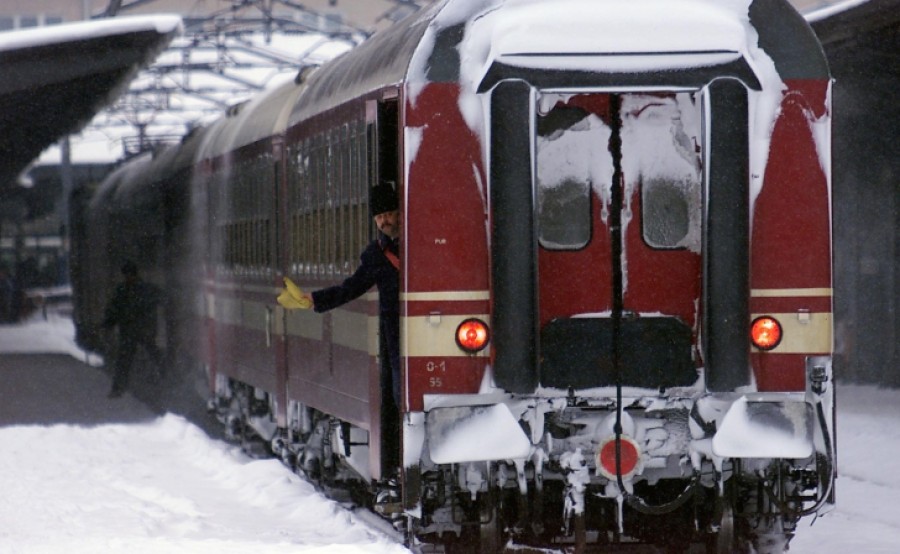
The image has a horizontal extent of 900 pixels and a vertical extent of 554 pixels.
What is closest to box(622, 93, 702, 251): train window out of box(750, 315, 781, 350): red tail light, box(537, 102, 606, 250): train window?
box(537, 102, 606, 250): train window

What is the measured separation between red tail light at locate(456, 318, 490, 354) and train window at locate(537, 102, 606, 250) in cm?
53

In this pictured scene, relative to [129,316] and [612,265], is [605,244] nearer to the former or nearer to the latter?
[612,265]

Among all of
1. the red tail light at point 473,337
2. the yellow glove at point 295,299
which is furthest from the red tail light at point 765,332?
the yellow glove at point 295,299

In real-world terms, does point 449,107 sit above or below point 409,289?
above

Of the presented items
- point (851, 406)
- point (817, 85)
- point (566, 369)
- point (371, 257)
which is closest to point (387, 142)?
point (371, 257)

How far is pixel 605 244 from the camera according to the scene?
911cm

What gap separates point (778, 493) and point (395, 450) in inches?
78.1

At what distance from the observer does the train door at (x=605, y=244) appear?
8.79 metres

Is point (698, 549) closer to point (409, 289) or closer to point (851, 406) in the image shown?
point (409, 289)

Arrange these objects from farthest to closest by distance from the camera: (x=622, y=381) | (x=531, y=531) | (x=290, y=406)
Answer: (x=290, y=406) → (x=531, y=531) → (x=622, y=381)

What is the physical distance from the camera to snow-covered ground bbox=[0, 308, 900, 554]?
10867mm

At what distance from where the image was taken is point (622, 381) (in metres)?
8.95

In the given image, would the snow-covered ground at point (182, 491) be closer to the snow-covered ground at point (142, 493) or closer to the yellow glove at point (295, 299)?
the snow-covered ground at point (142, 493)

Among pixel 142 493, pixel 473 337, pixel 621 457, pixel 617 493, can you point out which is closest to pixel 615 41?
pixel 473 337
